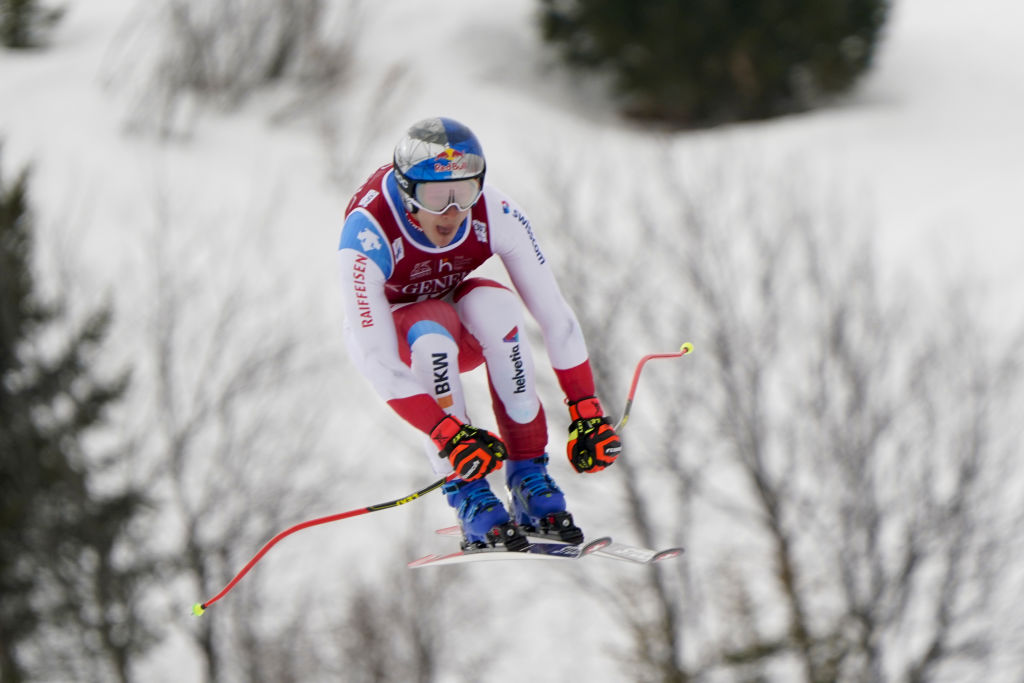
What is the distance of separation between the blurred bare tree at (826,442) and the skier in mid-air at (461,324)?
13.8 metres

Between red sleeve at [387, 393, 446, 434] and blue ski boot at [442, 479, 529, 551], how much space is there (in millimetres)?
640

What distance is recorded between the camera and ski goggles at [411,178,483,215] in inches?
199

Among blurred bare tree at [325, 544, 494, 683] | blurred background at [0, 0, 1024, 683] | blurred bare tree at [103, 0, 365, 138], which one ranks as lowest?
blurred bare tree at [325, 544, 494, 683]

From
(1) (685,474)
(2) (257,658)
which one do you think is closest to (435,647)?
(2) (257,658)

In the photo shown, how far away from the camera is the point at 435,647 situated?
950 inches

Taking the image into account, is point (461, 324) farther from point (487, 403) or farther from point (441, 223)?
point (487, 403)

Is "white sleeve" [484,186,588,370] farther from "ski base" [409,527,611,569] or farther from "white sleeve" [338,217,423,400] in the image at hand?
"ski base" [409,527,611,569]

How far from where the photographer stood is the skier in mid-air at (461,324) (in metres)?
5.13

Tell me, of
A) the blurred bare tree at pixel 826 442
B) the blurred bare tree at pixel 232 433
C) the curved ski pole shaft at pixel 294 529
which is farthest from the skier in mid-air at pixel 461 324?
the blurred bare tree at pixel 232 433

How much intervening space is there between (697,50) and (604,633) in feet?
66.2

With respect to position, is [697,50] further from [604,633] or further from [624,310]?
[604,633]

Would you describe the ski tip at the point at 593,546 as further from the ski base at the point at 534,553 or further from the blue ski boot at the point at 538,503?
the blue ski boot at the point at 538,503

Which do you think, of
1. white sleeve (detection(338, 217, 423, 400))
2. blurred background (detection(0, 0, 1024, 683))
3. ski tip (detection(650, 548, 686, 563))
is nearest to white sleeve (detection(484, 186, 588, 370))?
white sleeve (detection(338, 217, 423, 400))

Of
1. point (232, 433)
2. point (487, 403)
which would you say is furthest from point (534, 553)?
point (232, 433)
